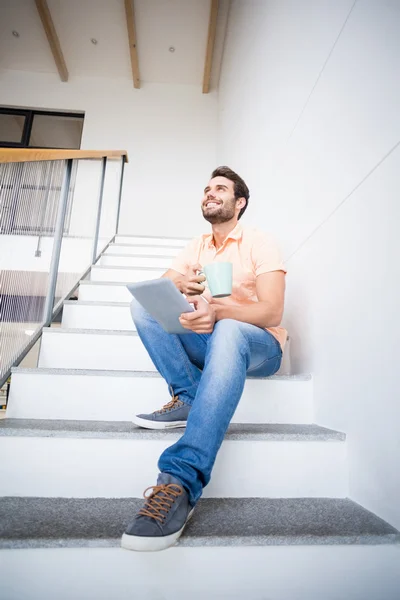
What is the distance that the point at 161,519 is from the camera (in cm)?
71

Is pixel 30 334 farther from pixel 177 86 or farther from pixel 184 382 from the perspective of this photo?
pixel 177 86

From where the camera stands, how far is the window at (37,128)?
4.75 m

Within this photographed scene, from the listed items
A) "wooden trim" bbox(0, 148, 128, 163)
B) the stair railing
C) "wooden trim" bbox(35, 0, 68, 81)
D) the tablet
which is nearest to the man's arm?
the tablet

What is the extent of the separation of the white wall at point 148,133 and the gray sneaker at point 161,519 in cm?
397

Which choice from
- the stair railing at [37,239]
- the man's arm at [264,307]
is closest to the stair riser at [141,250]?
the stair railing at [37,239]

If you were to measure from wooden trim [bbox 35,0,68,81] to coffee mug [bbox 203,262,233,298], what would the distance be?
4629 millimetres

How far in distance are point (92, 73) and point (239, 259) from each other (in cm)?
468

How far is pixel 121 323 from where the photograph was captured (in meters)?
1.83

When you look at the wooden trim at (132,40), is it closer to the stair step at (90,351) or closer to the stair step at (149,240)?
the stair step at (149,240)

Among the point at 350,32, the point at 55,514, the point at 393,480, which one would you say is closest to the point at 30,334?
the point at 55,514

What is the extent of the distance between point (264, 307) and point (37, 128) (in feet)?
16.4

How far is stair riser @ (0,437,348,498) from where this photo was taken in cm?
93

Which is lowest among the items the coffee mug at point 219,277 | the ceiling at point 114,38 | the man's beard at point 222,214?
the coffee mug at point 219,277

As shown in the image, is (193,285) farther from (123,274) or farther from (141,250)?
(141,250)
